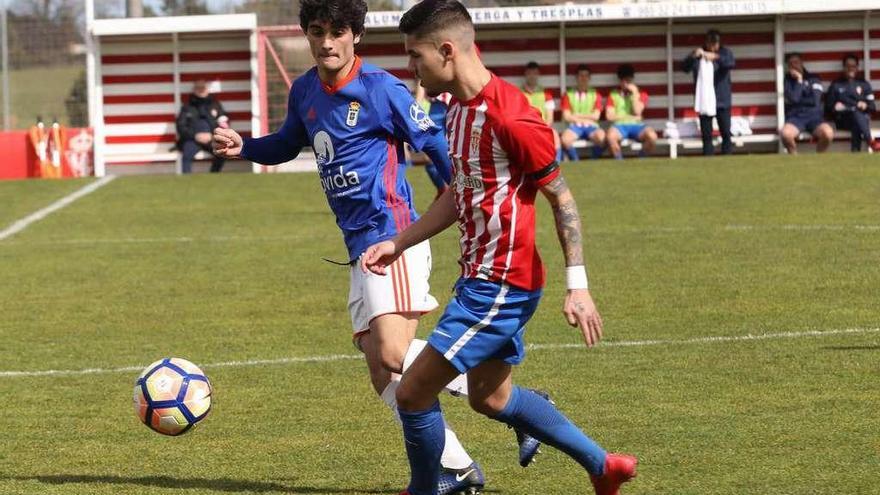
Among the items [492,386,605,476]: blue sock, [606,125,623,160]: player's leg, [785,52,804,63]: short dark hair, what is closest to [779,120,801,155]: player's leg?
[785,52,804,63]: short dark hair

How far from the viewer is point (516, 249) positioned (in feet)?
17.9

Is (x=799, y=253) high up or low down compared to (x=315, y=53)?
Result: down

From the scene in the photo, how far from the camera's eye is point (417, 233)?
225 inches

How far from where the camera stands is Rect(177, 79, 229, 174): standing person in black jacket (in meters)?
26.0

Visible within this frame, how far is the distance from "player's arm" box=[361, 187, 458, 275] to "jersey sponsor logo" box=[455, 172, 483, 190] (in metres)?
0.10

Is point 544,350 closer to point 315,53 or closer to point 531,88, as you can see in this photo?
point 315,53

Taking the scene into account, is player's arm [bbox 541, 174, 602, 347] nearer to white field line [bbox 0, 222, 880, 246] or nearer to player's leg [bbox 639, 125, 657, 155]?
white field line [bbox 0, 222, 880, 246]

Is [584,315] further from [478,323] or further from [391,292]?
[391,292]

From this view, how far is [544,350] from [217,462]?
3.32 m

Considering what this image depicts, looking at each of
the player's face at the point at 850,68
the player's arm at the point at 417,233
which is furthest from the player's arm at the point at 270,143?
the player's face at the point at 850,68

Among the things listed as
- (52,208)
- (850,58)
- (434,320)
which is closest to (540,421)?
(434,320)

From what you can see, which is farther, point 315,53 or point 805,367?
point 805,367

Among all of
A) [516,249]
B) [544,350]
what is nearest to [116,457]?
[516,249]

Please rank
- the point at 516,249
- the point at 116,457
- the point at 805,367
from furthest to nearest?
the point at 805,367 → the point at 116,457 → the point at 516,249
